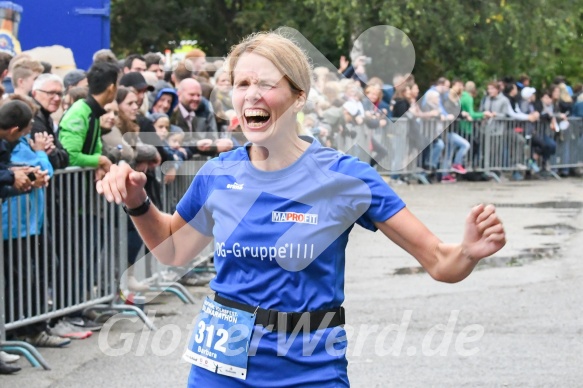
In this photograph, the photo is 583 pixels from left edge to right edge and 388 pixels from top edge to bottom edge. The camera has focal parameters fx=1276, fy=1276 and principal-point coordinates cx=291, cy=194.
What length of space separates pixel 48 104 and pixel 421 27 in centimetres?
2404

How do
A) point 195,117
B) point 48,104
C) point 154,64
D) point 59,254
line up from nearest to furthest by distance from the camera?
point 59,254 < point 48,104 < point 195,117 < point 154,64

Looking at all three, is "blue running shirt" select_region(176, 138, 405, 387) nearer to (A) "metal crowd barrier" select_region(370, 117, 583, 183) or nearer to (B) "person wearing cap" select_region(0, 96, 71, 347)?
(B) "person wearing cap" select_region(0, 96, 71, 347)

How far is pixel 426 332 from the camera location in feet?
29.6

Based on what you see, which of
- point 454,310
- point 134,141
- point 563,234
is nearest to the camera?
point 134,141

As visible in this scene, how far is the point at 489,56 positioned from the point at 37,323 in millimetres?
27726

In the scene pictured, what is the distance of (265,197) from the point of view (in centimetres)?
396

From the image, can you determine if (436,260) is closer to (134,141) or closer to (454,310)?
(134,141)

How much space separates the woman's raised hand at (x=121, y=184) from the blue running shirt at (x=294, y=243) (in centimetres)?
29

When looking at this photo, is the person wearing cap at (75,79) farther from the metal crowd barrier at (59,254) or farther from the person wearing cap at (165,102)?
the metal crowd barrier at (59,254)

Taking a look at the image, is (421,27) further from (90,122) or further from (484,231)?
(484,231)

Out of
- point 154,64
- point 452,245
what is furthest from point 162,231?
point 154,64

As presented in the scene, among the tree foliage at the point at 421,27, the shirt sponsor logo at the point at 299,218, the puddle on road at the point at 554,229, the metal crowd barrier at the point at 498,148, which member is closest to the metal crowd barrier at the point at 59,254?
the shirt sponsor logo at the point at 299,218

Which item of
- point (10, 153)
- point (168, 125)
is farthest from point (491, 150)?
point (10, 153)

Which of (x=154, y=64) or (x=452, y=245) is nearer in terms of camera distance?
(x=452, y=245)
